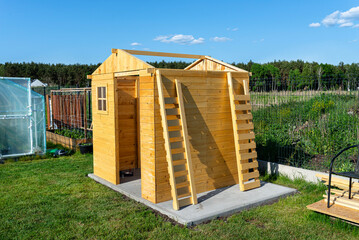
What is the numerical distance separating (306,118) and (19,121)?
8412mm

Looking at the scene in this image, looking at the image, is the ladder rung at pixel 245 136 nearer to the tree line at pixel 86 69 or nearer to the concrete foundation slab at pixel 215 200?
the concrete foundation slab at pixel 215 200

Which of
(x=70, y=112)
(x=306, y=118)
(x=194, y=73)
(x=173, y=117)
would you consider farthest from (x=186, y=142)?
(x=70, y=112)

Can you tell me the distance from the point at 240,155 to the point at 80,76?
3527 cm

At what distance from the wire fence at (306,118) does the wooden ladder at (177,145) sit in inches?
126

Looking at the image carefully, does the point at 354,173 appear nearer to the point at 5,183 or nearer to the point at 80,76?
the point at 5,183

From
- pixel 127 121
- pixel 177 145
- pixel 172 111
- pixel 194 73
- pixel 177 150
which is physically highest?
pixel 194 73

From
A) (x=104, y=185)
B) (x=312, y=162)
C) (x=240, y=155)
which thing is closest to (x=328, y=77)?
(x=312, y=162)

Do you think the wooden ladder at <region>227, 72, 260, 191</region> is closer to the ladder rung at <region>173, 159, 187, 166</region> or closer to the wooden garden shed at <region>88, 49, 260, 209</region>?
the wooden garden shed at <region>88, 49, 260, 209</region>

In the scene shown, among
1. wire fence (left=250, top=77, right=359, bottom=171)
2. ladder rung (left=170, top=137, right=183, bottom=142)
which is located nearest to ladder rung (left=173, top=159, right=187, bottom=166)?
ladder rung (left=170, top=137, right=183, bottom=142)

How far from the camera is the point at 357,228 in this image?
461 cm

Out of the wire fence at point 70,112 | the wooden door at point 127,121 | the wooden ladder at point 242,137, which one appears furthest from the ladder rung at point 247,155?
the wire fence at point 70,112

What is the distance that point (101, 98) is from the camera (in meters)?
7.04

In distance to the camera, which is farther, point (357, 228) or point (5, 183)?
point (5, 183)

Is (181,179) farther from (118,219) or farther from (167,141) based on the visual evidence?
(118,219)
